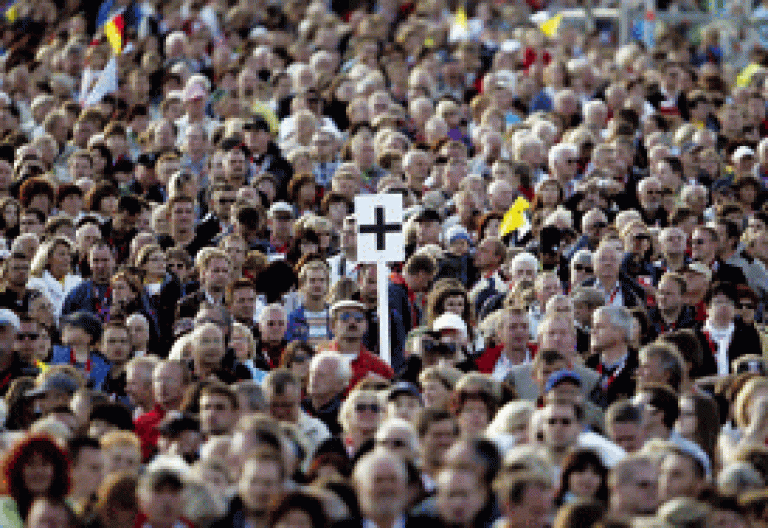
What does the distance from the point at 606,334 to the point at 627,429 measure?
2.21 meters

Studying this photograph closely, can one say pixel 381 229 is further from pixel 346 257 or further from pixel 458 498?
pixel 458 498

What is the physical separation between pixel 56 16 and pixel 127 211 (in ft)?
30.5

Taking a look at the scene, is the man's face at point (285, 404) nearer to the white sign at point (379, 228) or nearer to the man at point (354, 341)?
the man at point (354, 341)

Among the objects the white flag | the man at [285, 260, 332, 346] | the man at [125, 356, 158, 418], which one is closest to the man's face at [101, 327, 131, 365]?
the man at [125, 356, 158, 418]

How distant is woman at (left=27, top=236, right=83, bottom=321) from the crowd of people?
2 cm

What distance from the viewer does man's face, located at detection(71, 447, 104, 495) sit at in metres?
9.62

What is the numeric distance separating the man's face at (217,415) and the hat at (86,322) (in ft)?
8.93

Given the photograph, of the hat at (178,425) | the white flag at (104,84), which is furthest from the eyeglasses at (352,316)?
the white flag at (104,84)

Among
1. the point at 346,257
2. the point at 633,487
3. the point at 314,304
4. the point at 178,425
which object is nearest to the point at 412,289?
the point at 314,304

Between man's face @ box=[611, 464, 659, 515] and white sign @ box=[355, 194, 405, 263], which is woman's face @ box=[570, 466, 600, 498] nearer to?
man's face @ box=[611, 464, 659, 515]

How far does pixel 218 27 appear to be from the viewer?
2450 centimetres

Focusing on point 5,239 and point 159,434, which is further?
point 5,239

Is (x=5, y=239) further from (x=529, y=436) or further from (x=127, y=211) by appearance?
(x=529, y=436)

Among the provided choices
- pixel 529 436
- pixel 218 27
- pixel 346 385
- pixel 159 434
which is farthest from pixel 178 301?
pixel 218 27
